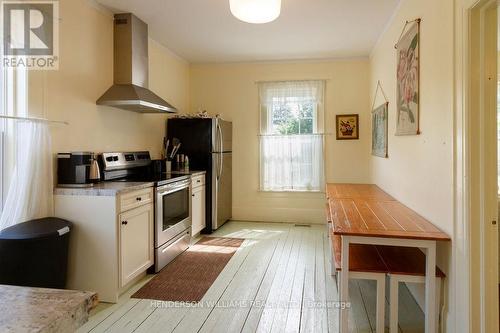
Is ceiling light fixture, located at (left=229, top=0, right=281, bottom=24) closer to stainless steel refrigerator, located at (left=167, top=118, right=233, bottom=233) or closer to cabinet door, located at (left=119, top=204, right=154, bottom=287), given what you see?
cabinet door, located at (left=119, top=204, right=154, bottom=287)

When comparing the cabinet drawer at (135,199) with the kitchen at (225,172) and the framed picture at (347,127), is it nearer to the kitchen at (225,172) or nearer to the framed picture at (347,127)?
the kitchen at (225,172)

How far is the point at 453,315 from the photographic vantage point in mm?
1807

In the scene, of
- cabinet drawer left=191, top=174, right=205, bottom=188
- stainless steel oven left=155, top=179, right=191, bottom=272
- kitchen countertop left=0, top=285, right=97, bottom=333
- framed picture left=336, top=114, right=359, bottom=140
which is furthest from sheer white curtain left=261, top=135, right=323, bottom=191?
kitchen countertop left=0, top=285, right=97, bottom=333

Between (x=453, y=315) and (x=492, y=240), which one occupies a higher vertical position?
(x=492, y=240)

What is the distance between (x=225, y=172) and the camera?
15.8 ft

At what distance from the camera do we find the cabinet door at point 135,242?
2.52 m

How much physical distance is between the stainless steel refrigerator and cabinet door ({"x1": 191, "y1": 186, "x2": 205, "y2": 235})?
5.6 inches

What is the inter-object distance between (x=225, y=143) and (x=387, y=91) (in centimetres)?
234

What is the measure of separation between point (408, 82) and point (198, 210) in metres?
2.80

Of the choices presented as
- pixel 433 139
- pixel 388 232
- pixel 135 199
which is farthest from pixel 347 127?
pixel 135 199

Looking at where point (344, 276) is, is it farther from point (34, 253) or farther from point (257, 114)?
point (257, 114)

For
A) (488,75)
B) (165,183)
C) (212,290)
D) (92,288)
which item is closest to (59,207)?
(92,288)

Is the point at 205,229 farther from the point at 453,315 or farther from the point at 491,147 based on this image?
the point at 491,147

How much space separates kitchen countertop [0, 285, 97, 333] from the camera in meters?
0.60
